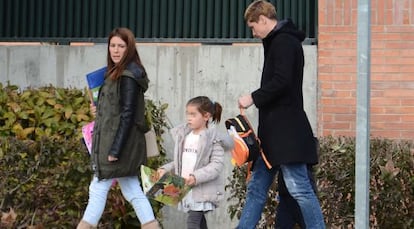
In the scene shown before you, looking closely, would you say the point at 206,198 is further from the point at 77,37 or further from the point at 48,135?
the point at 77,37

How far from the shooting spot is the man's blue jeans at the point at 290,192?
686 cm

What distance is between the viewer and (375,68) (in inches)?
358

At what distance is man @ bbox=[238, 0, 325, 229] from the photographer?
680 cm

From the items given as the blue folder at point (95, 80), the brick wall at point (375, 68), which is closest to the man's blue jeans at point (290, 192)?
the blue folder at point (95, 80)

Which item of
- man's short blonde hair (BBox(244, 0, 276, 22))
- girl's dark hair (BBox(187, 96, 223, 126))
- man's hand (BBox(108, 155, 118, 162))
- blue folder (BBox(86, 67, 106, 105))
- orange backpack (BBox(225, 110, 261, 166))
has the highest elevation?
man's short blonde hair (BBox(244, 0, 276, 22))

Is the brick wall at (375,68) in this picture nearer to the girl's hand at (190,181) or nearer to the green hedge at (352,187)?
the green hedge at (352,187)

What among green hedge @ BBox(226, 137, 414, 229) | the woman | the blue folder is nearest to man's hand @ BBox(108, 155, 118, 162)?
the woman

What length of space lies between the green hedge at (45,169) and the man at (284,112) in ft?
4.93

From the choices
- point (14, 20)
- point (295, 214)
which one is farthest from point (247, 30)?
point (295, 214)

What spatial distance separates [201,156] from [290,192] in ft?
2.61

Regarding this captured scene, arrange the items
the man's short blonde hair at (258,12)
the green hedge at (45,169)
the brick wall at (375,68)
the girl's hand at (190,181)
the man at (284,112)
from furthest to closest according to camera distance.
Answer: the brick wall at (375,68) → the green hedge at (45,169) → the girl's hand at (190,181) → the man's short blonde hair at (258,12) → the man at (284,112)

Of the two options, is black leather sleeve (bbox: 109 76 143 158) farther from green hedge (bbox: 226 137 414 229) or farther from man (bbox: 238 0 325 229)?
green hedge (bbox: 226 137 414 229)

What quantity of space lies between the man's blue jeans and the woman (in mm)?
737

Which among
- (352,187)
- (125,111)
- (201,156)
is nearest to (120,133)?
(125,111)
